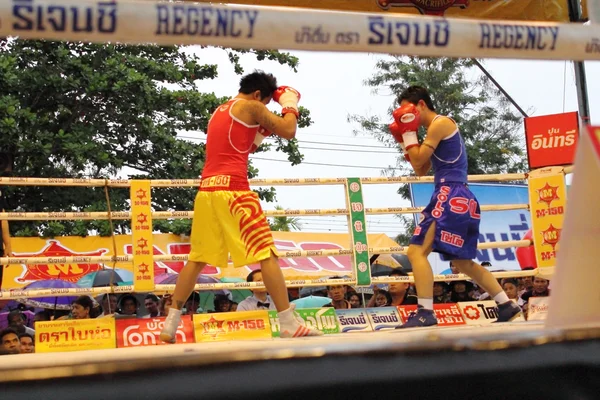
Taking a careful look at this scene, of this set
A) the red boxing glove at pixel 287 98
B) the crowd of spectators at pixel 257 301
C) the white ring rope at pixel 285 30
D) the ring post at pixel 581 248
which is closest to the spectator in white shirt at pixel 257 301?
the crowd of spectators at pixel 257 301

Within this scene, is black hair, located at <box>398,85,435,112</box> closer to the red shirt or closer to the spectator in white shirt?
the red shirt

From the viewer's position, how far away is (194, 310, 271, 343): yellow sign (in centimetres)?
606

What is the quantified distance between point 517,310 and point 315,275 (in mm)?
10168

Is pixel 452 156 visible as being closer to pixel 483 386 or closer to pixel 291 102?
pixel 291 102

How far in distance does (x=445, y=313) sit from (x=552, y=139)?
173 centimetres

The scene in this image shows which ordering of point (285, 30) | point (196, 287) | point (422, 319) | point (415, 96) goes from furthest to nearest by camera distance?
point (196, 287) < point (415, 96) < point (422, 319) < point (285, 30)

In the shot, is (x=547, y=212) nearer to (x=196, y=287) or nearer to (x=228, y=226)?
(x=196, y=287)

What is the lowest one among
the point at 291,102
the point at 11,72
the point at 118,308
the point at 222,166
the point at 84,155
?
the point at 118,308

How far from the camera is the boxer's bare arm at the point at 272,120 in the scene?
441 centimetres

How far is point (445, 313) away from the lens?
22.2 feet

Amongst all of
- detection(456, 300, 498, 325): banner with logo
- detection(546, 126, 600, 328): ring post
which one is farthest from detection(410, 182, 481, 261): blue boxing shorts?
detection(546, 126, 600, 328): ring post

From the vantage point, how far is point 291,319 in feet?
14.7

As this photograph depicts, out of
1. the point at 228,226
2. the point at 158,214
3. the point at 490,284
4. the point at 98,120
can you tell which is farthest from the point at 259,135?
the point at 98,120

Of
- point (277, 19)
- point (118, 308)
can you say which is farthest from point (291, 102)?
point (118, 308)
